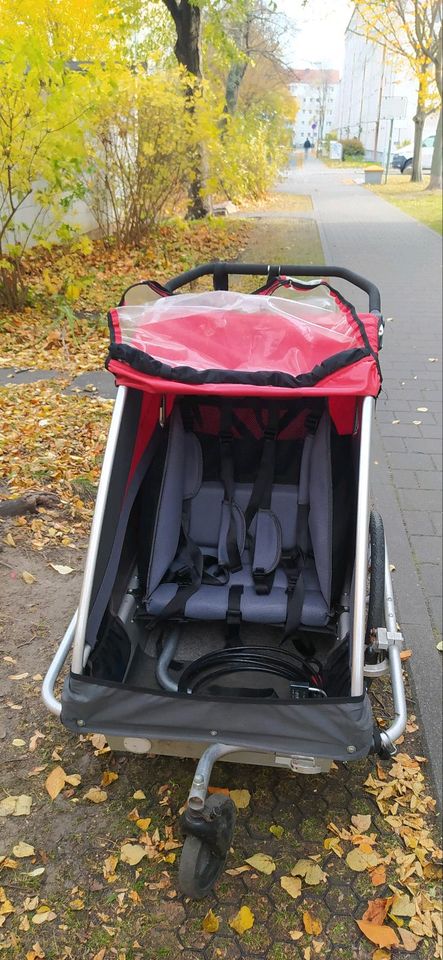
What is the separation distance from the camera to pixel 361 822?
2.30 m

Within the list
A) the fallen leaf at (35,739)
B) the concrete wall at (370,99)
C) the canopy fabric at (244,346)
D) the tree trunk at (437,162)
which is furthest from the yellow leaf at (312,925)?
the concrete wall at (370,99)

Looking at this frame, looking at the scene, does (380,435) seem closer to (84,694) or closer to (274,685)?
(274,685)

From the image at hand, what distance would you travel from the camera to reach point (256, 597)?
2.67m

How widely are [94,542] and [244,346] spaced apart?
0.87 metres

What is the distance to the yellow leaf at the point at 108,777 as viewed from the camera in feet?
7.90

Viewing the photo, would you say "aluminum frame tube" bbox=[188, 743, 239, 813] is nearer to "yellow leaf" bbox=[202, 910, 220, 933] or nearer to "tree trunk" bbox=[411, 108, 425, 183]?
"yellow leaf" bbox=[202, 910, 220, 933]

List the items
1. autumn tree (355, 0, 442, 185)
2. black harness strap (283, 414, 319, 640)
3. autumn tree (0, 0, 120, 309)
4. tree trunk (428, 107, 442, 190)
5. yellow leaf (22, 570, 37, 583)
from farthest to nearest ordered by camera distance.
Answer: tree trunk (428, 107, 442, 190), autumn tree (355, 0, 442, 185), autumn tree (0, 0, 120, 309), yellow leaf (22, 570, 37, 583), black harness strap (283, 414, 319, 640)

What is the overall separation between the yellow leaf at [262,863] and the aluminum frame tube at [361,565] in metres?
0.62

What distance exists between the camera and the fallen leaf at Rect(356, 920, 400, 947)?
1.97 m

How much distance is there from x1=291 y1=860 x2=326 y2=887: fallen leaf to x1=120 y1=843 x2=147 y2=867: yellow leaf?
46 centimetres

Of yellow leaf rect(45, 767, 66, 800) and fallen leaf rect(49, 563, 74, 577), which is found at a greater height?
fallen leaf rect(49, 563, 74, 577)

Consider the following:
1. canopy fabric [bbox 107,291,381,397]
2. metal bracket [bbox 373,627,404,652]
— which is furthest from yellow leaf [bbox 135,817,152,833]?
canopy fabric [bbox 107,291,381,397]

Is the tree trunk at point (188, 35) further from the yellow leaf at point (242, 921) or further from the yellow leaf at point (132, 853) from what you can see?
the yellow leaf at point (242, 921)

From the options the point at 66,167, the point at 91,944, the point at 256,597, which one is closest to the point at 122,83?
the point at 66,167
